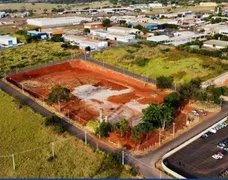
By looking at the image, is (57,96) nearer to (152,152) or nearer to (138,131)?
(138,131)

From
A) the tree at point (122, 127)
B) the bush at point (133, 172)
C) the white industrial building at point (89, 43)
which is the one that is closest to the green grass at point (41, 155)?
the bush at point (133, 172)

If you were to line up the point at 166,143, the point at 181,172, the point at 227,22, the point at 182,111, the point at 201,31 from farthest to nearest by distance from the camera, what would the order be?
the point at 227,22 → the point at 201,31 → the point at 182,111 → the point at 166,143 → the point at 181,172

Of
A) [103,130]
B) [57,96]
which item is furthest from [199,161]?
[57,96]

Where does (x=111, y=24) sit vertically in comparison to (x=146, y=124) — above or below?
above

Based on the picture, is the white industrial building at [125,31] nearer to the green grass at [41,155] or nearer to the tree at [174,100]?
the tree at [174,100]

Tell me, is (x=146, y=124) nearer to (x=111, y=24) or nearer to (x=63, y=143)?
(x=63, y=143)

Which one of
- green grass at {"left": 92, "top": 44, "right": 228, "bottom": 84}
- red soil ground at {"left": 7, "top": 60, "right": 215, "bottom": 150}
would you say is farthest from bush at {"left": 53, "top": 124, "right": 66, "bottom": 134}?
green grass at {"left": 92, "top": 44, "right": 228, "bottom": 84}

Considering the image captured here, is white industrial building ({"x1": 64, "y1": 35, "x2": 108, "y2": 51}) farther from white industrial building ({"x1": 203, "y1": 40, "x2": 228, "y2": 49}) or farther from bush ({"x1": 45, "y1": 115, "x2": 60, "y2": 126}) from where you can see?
bush ({"x1": 45, "y1": 115, "x2": 60, "y2": 126})

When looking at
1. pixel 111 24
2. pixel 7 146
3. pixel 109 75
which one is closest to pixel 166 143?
pixel 7 146
